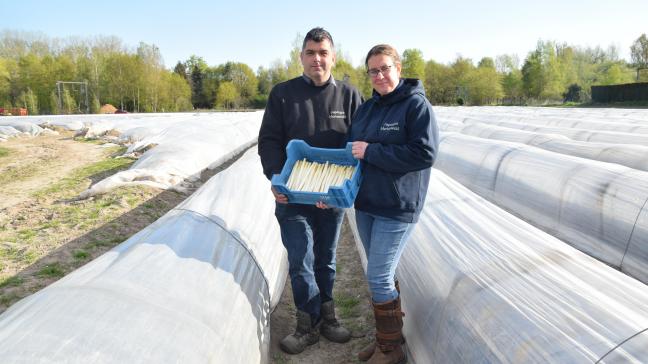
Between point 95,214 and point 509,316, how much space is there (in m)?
6.01

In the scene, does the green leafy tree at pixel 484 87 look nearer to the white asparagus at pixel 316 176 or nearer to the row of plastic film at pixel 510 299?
the row of plastic film at pixel 510 299

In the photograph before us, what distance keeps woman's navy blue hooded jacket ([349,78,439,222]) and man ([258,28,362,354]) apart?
0.38 metres

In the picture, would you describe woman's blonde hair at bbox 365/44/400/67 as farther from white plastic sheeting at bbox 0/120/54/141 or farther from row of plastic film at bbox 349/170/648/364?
white plastic sheeting at bbox 0/120/54/141

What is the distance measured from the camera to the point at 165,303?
211 cm

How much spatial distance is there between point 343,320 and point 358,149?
1.75 meters

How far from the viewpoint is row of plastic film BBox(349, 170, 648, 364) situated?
1681 millimetres

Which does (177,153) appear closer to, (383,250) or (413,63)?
(383,250)

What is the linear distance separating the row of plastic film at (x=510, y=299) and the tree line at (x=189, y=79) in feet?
120

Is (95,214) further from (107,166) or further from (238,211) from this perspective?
(107,166)

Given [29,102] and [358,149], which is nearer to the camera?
[358,149]

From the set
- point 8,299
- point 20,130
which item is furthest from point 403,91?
point 20,130

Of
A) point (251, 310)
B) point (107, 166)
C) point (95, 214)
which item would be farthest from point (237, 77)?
point (251, 310)

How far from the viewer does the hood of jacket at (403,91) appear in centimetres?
234

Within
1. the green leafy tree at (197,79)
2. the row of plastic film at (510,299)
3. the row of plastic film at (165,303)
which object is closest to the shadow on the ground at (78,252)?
the row of plastic film at (165,303)
